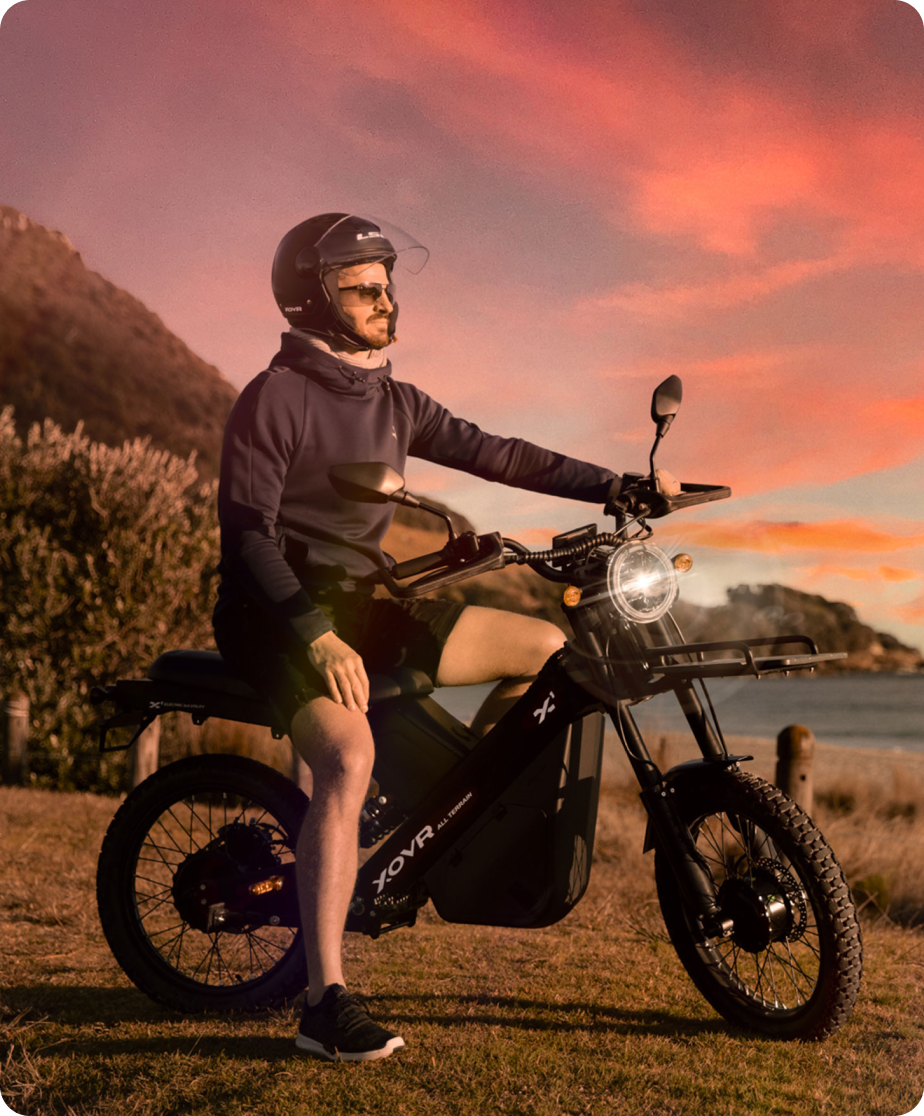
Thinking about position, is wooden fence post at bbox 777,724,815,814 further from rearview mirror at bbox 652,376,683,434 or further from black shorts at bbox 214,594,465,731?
rearview mirror at bbox 652,376,683,434

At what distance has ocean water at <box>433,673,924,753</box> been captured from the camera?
4297cm

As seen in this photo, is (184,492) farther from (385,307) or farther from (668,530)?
(668,530)

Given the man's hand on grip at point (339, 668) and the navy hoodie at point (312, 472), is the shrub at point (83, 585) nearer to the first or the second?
the navy hoodie at point (312, 472)

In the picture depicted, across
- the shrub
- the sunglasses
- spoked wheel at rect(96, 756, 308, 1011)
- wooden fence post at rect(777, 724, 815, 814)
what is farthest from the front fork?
the shrub

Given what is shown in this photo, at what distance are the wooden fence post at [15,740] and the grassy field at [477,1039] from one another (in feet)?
12.8

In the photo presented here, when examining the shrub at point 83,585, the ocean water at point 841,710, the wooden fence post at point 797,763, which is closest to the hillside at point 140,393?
the shrub at point 83,585

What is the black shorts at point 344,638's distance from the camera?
2908 mm

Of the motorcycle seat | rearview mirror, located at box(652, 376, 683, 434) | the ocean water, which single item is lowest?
the ocean water

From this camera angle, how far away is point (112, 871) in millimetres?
3295

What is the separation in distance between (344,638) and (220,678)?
42 cm

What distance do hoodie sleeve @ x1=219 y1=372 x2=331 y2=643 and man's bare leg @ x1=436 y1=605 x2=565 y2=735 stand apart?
0.39 metres

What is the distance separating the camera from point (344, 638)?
304cm

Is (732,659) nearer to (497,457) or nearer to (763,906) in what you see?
(763,906)

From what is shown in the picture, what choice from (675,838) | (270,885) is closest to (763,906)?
(675,838)
